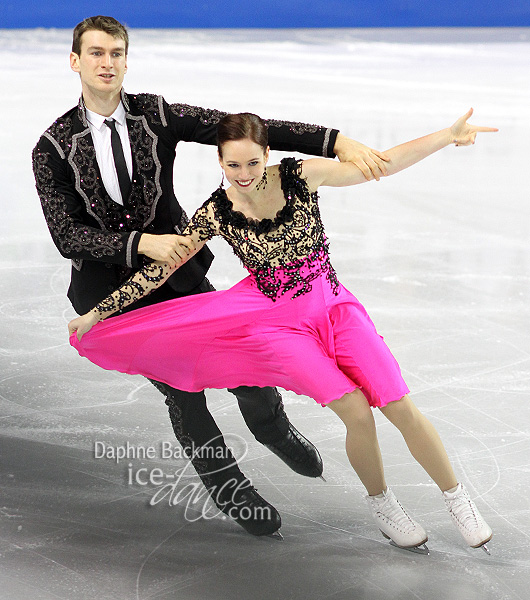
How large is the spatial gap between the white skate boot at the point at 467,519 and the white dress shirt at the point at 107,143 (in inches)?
58.6

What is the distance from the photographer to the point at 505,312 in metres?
4.61

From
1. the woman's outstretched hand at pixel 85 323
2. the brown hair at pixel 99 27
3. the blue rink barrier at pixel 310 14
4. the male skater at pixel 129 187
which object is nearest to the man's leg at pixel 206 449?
the male skater at pixel 129 187

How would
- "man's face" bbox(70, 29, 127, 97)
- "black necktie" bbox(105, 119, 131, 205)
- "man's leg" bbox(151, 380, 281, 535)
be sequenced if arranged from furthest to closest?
"man's leg" bbox(151, 380, 281, 535)
"black necktie" bbox(105, 119, 131, 205)
"man's face" bbox(70, 29, 127, 97)

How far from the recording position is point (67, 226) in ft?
9.06

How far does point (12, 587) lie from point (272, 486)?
1017 mm

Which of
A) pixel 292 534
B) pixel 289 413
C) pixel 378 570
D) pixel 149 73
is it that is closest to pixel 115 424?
pixel 289 413

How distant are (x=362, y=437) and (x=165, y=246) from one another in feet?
2.84

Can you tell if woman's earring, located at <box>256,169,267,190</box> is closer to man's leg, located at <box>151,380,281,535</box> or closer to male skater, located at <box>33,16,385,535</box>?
male skater, located at <box>33,16,385,535</box>

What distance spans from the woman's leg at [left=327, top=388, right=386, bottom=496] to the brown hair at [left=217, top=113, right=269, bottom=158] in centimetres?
83

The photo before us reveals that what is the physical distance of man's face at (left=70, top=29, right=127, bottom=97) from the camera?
266cm

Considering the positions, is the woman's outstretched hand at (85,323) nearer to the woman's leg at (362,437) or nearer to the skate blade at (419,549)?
the woman's leg at (362,437)

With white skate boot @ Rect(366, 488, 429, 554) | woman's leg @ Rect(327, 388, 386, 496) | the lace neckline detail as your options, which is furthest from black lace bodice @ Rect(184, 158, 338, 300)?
white skate boot @ Rect(366, 488, 429, 554)

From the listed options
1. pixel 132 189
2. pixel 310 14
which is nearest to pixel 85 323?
pixel 132 189

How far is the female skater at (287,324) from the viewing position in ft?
8.49
